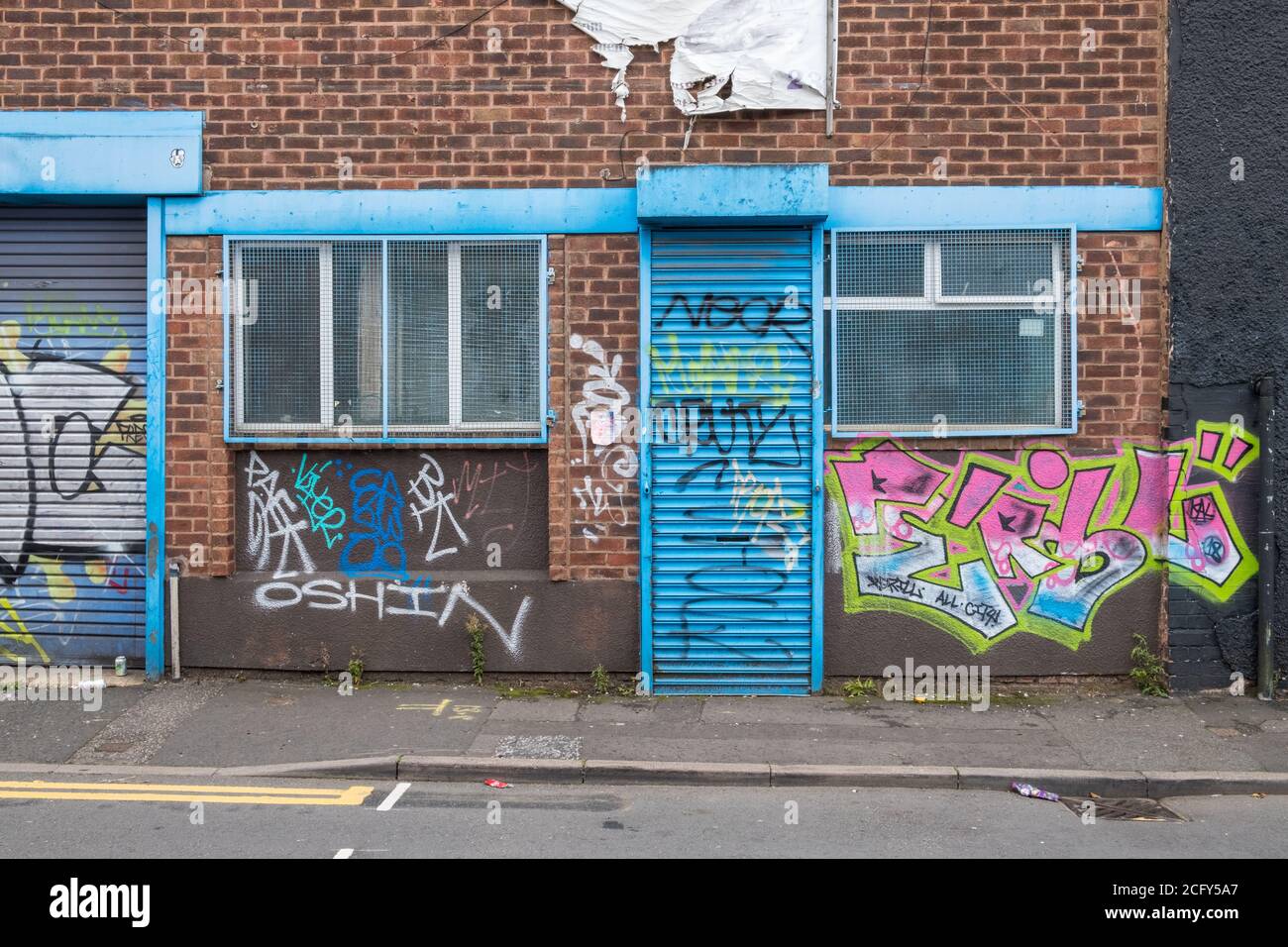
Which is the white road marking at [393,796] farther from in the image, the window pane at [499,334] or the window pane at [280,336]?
the window pane at [280,336]

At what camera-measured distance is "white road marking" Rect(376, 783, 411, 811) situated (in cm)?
694

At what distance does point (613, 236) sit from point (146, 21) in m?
3.85

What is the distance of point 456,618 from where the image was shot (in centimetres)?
941

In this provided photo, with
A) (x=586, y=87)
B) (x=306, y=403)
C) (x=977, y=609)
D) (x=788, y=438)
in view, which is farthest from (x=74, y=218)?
(x=977, y=609)

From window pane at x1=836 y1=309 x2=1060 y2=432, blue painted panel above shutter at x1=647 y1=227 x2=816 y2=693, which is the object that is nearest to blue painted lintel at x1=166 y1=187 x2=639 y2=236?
blue painted panel above shutter at x1=647 y1=227 x2=816 y2=693

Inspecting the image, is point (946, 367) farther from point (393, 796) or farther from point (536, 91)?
point (393, 796)

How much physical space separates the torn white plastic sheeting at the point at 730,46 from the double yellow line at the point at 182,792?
5409 mm

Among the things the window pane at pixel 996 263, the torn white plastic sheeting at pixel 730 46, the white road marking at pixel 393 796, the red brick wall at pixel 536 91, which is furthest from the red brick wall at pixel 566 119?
the white road marking at pixel 393 796

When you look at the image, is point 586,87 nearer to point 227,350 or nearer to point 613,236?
point 613,236

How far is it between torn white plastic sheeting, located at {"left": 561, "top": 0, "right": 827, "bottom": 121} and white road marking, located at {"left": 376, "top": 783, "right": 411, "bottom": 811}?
5186mm

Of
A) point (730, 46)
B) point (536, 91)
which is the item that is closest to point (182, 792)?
point (536, 91)

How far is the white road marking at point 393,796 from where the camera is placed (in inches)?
273

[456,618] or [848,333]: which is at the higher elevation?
[848,333]

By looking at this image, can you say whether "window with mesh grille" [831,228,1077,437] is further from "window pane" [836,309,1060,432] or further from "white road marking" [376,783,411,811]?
"white road marking" [376,783,411,811]
